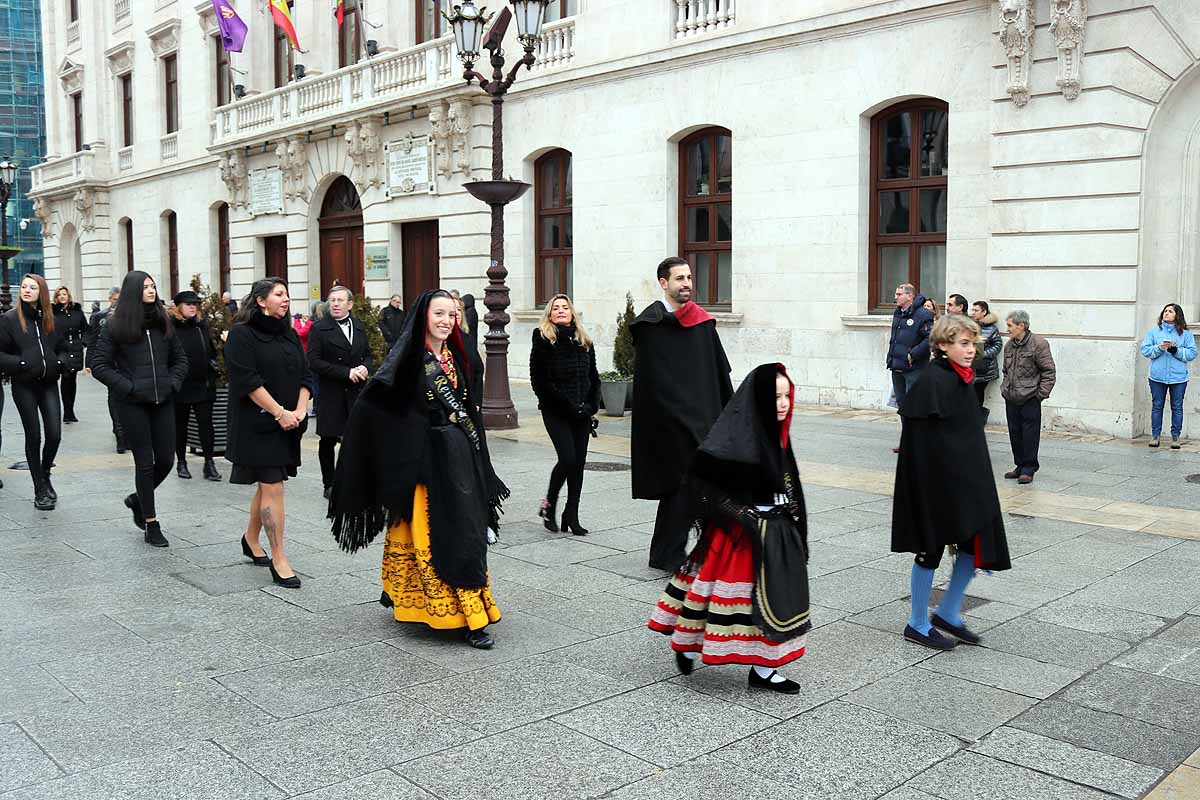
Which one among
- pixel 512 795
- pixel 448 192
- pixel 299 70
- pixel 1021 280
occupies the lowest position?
pixel 512 795

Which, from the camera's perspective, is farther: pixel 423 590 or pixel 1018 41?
pixel 1018 41

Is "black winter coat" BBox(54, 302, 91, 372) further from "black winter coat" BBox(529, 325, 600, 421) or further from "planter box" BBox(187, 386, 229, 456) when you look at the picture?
"black winter coat" BBox(529, 325, 600, 421)

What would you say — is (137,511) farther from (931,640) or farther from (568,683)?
(931,640)

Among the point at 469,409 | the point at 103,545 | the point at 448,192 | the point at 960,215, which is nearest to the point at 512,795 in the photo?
the point at 469,409

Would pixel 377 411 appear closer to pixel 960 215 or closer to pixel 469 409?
pixel 469 409

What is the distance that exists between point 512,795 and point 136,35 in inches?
1378

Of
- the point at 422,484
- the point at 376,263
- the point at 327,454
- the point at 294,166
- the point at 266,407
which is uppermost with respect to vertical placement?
the point at 294,166

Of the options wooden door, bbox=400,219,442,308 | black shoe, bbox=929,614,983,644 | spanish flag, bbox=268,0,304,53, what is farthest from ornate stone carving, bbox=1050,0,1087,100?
spanish flag, bbox=268,0,304,53

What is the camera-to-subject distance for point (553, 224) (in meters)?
21.1

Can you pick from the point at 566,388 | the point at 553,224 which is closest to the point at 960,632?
the point at 566,388

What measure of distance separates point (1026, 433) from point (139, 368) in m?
7.67

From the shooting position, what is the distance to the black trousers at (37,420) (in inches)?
371

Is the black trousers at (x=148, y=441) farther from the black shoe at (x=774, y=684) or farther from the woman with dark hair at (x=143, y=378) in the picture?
the black shoe at (x=774, y=684)

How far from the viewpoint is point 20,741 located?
439 cm
